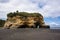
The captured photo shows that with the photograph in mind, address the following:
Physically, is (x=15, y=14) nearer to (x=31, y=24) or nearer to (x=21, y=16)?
(x=21, y=16)

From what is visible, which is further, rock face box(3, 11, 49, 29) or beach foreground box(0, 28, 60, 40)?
A: rock face box(3, 11, 49, 29)

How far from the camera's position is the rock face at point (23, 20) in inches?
6201

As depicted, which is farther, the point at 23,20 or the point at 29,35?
the point at 23,20

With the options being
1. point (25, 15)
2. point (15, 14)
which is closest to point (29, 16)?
point (25, 15)

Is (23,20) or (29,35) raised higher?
(23,20)

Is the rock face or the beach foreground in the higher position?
the rock face

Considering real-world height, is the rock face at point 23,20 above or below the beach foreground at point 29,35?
above

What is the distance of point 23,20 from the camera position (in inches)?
6275

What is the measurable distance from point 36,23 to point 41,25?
25.4 ft

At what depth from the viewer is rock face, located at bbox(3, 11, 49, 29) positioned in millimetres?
157500

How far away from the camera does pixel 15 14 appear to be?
16838 centimetres

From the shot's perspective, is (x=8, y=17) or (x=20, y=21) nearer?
(x=20, y=21)

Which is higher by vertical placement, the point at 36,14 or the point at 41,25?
the point at 36,14

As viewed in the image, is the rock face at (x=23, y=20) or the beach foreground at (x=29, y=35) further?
the rock face at (x=23, y=20)
